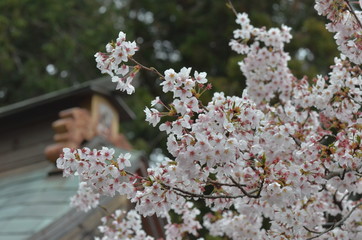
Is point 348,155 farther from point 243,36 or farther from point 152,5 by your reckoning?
point 152,5

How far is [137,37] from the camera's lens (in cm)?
1390

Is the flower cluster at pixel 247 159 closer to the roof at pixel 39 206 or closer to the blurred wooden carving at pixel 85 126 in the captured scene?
the roof at pixel 39 206

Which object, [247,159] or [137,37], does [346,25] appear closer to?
[247,159]

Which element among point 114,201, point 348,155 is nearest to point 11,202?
point 114,201

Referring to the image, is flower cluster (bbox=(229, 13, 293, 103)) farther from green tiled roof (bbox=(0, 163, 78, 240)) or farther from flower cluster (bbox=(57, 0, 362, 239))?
green tiled roof (bbox=(0, 163, 78, 240))

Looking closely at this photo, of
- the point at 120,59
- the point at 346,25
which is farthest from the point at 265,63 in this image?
the point at 120,59

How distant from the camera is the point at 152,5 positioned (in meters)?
13.4

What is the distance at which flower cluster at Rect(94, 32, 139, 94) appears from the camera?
6.66 ft

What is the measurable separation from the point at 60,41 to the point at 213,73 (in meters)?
3.93

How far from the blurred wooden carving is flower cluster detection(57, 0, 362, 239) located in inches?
88.2

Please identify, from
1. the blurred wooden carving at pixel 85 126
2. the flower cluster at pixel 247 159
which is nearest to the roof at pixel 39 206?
the blurred wooden carving at pixel 85 126

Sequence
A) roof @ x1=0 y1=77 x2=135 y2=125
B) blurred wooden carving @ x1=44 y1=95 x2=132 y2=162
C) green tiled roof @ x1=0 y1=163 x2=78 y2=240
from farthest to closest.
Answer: roof @ x1=0 y1=77 x2=135 y2=125 < blurred wooden carving @ x1=44 y1=95 x2=132 y2=162 < green tiled roof @ x1=0 y1=163 x2=78 y2=240

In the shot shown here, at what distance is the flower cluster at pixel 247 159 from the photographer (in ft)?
6.45

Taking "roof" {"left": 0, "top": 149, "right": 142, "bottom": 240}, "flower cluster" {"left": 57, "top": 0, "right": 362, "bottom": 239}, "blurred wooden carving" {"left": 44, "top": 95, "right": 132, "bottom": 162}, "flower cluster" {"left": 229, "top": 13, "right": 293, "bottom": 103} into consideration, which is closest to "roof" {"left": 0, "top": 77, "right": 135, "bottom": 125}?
"blurred wooden carving" {"left": 44, "top": 95, "right": 132, "bottom": 162}
